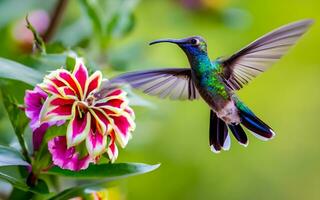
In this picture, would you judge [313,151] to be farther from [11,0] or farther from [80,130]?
[80,130]

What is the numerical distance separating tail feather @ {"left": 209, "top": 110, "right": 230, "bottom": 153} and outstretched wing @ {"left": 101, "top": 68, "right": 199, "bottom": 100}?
0.04 m

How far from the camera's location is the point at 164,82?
934mm

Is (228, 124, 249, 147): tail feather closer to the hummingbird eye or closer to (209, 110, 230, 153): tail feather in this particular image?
(209, 110, 230, 153): tail feather

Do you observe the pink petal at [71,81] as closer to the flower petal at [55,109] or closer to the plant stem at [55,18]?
the flower petal at [55,109]

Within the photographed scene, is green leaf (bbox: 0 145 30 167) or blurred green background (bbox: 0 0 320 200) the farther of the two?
blurred green background (bbox: 0 0 320 200)

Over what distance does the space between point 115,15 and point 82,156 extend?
0.58 metres

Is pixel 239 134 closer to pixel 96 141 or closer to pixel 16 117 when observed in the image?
pixel 96 141

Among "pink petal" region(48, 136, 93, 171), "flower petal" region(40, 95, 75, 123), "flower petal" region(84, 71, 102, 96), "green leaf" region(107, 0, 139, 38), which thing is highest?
"green leaf" region(107, 0, 139, 38)

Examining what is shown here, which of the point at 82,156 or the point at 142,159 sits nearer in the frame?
the point at 82,156

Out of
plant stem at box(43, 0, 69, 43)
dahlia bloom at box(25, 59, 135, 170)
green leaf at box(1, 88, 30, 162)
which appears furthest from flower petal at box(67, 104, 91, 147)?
plant stem at box(43, 0, 69, 43)

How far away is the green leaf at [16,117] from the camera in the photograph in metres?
1.04

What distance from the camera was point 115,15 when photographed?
1500 millimetres

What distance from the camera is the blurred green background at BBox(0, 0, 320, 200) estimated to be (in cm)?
184

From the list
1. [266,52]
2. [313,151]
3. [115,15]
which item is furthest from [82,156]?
[313,151]
